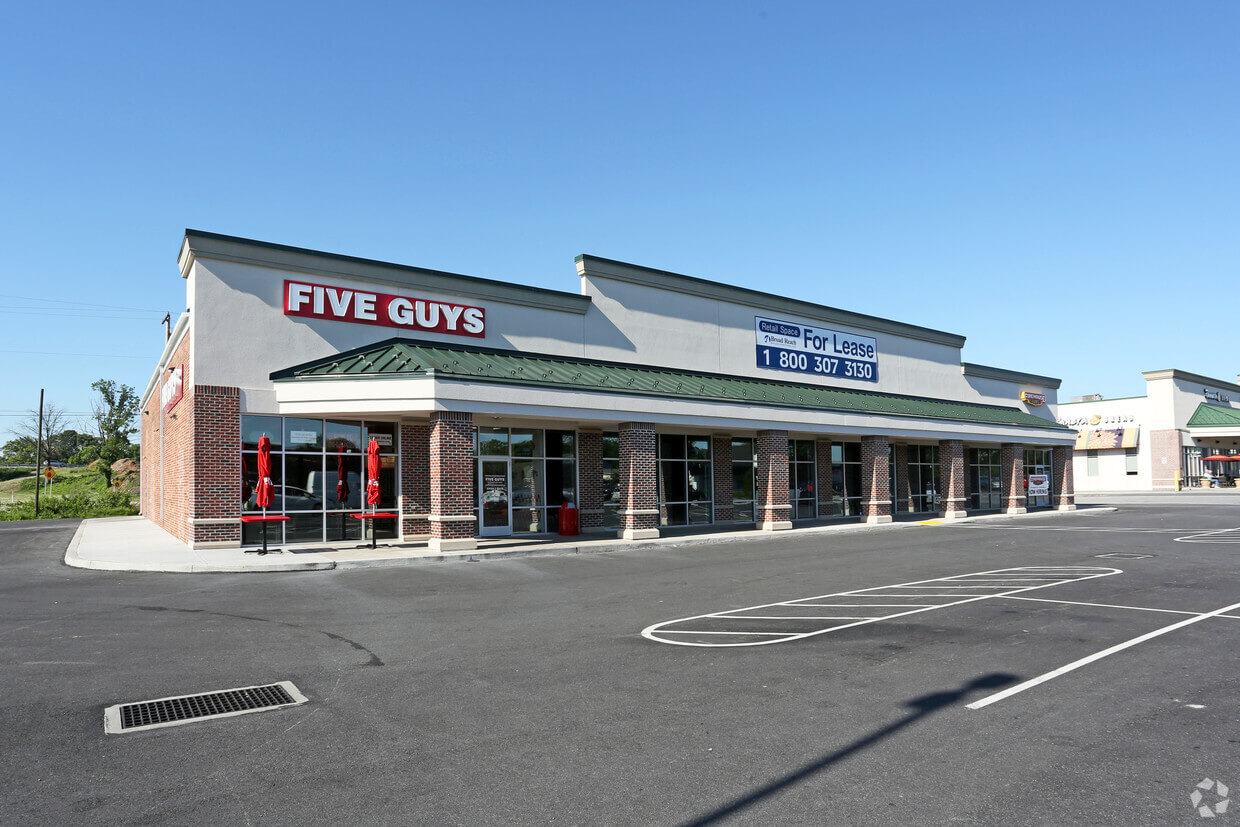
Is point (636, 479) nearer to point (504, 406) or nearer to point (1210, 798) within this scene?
point (504, 406)

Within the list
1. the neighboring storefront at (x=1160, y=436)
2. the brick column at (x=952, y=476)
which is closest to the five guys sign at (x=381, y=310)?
the brick column at (x=952, y=476)

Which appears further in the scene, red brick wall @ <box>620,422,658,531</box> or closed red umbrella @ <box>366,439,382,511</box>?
red brick wall @ <box>620,422,658,531</box>

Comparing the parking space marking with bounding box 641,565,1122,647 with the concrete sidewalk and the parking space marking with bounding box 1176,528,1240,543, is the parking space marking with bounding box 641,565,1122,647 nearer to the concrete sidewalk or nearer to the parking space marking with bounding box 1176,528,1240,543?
the parking space marking with bounding box 1176,528,1240,543

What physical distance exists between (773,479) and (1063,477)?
20.6m

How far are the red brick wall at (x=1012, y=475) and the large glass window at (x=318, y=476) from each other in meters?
27.1

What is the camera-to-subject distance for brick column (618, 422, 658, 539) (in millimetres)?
22250

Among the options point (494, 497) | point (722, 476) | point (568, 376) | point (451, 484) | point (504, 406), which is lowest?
point (494, 497)

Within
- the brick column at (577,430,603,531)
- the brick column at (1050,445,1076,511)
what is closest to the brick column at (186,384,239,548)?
the brick column at (577,430,603,531)

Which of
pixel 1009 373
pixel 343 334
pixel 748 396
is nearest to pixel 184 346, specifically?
pixel 343 334

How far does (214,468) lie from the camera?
746 inches

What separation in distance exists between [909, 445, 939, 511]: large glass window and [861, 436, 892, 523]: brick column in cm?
700

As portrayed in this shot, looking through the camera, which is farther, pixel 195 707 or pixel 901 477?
pixel 901 477

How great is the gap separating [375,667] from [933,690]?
5.17 meters

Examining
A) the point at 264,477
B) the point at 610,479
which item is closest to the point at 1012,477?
the point at 610,479
